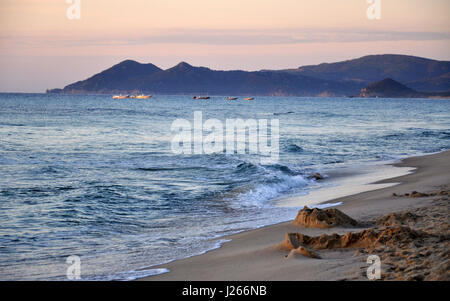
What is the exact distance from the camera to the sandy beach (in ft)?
18.1

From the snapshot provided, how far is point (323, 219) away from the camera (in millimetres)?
8594

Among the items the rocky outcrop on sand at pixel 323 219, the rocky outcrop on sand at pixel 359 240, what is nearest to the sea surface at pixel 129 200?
the rocky outcrop on sand at pixel 323 219

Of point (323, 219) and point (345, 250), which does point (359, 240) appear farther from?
point (323, 219)

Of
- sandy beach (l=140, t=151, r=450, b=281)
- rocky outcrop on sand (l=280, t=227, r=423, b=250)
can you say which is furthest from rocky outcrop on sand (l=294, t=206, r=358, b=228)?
rocky outcrop on sand (l=280, t=227, r=423, b=250)

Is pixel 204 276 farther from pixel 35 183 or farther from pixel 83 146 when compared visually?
pixel 83 146

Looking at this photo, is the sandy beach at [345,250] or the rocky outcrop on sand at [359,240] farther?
the rocky outcrop on sand at [359,240]

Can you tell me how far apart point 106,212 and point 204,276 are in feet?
19.2

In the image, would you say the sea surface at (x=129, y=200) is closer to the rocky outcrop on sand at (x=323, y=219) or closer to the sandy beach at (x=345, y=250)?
the sandy beach at (x=345, y=250)

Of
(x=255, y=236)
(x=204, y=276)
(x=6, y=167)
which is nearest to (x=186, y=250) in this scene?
(x=255, y=236)

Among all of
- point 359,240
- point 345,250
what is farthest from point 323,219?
point 345,250

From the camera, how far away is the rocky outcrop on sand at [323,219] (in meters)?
8.40

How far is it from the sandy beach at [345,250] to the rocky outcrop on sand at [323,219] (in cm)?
8

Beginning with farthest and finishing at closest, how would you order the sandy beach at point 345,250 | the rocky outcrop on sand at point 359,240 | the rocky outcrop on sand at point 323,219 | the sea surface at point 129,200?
the rocky outcrop on sand at point 323,219
the sea surface at point 129,200
the rocky outcrop on sand at point 359,240
the sandy beach at point 345,250

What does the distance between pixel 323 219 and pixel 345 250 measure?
6.38 ft
